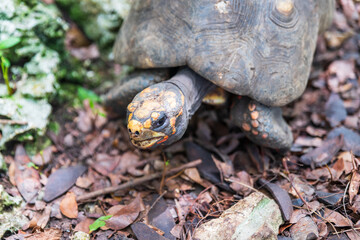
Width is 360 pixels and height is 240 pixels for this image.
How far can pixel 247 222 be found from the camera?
2865mm

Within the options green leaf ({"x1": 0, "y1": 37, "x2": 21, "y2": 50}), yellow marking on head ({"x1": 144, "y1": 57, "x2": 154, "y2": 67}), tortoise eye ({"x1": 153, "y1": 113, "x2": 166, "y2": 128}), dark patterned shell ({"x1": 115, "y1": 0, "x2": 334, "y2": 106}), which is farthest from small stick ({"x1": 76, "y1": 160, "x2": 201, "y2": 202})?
green leaf ({"x1": 0, "y1": 37, "x2": 21, "y2": 50})

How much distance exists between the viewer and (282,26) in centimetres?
342

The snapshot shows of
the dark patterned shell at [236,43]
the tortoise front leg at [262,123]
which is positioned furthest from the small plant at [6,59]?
the tortoise front leg at [262,123]

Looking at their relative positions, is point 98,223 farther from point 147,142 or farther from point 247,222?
point 247,222

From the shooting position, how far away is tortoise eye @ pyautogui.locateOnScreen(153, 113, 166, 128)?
9.38 ft

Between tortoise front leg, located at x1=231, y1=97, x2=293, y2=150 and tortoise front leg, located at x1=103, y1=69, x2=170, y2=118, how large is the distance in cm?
97

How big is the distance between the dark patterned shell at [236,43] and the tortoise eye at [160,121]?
0.74m

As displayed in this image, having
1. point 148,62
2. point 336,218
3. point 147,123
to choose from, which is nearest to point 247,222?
point 336,218

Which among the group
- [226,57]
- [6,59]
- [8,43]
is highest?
[226,57]

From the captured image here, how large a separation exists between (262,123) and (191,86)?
912 mm

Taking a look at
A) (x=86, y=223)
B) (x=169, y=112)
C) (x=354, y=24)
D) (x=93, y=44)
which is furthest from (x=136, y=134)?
(x=354, y=24)

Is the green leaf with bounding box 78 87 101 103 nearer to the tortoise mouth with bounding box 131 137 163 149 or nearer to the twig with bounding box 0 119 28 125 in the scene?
the twig with bounding box 0 119 28 125

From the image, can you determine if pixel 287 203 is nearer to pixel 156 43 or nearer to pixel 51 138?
pixel 156 43

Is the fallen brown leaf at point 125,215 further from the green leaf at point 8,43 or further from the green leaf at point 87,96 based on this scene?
the green leaf at point 8,43
